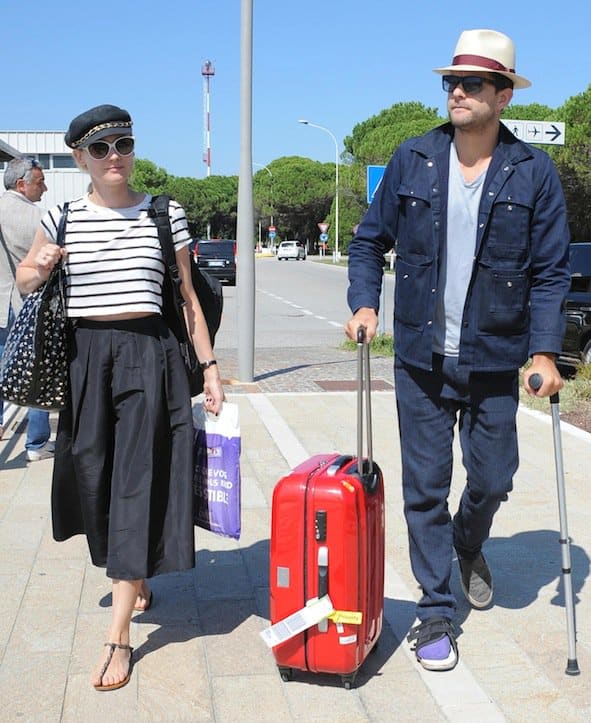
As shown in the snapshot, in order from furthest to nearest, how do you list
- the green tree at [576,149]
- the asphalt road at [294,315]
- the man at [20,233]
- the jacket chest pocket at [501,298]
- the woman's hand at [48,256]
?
1. the green tree at [576,149]
2. the asphalt road at [294,315]
3. the man at [20,233]
4. the jacket chest pocket at [501,298]
5. the woman's hand at [48,256]

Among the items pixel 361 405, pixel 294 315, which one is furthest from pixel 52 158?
pixel 361 405

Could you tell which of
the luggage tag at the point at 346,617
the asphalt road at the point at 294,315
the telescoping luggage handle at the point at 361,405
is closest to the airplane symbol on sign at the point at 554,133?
the asphalt road at the point at 294,315

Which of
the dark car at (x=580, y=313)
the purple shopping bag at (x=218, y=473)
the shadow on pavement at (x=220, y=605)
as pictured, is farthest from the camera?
the dark car at (x=580, y=313)

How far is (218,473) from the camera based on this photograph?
11.7 feet

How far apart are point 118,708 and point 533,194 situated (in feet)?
7.14

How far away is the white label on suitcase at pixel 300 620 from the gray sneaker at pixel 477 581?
3.37 ft

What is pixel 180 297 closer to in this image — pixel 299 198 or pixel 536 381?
pixel 536 381

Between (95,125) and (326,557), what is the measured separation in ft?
5.35

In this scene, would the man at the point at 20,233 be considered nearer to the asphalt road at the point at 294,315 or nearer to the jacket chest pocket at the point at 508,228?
the jacket chest pocket at the point at 508,228

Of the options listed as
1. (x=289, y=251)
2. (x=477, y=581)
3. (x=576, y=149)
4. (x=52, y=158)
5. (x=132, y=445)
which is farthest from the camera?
(x=289, y=251)

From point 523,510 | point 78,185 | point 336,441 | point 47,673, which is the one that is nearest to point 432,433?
point 47,673

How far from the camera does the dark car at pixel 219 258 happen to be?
3362cm

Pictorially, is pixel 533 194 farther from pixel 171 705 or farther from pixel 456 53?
pixel 171 705

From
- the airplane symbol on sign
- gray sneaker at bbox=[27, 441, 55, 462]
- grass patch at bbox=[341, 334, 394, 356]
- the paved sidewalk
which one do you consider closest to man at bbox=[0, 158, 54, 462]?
gray sneaker at bbox=[27, 441, 55, 462]
